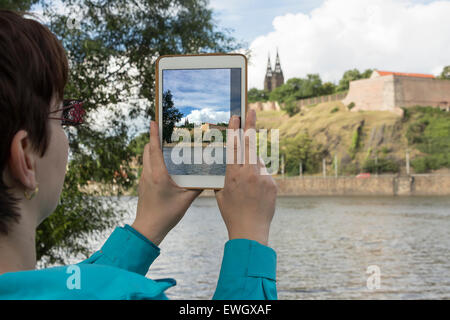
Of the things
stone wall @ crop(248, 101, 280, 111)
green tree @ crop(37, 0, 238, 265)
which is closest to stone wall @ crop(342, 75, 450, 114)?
stone wall @ crop(248, 101, 280, 111)

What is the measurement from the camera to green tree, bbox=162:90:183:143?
84 centimetres

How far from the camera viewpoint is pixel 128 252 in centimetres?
82

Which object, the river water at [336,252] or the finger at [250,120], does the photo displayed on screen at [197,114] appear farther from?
the river water at [336,252]

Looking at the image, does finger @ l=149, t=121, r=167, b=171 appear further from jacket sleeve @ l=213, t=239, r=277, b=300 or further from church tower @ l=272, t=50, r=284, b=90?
church tower @ l=272, t=50, r=284, b=90

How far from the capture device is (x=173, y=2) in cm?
554

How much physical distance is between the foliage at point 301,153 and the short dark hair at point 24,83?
60.5 meters

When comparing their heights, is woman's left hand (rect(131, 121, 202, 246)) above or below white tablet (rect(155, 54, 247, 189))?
below

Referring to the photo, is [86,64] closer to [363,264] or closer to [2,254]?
[2,254]

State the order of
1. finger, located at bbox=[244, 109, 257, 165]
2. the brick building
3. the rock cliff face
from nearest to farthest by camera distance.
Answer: finger, located at bbox=[244, 109, 257, 165], the brick building, the rock cliff face

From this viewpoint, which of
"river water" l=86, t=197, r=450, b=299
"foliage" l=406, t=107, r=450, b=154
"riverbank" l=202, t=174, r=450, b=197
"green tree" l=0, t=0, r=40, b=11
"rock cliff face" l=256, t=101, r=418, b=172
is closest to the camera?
"green tree" l=0, t=0, r=40, b=11

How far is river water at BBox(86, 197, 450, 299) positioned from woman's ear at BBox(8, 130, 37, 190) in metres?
5.05

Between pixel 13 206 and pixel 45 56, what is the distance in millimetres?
175

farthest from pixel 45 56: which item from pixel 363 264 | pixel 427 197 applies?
pixel 427 197
